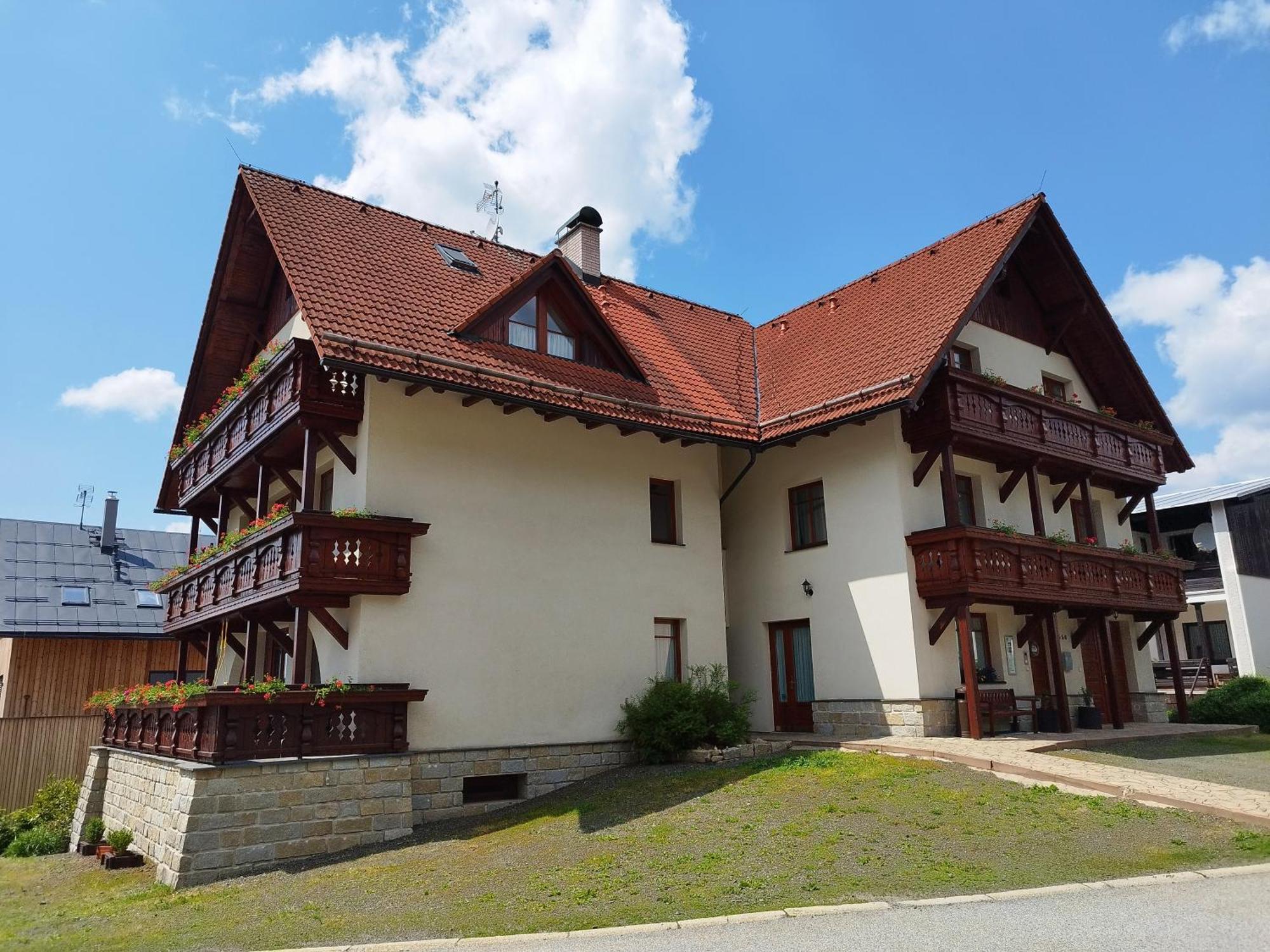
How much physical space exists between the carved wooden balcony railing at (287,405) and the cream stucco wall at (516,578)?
45 centimetres

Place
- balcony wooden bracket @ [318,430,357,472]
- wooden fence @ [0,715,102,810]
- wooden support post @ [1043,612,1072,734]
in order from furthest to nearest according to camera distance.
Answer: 1. wooden fence @ [0,715,102,810]
2. wooden support post @ [1043,612,1072,734]
3. balcony wooden bracket @ [318,430,357,472]

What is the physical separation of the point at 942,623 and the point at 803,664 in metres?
3.31

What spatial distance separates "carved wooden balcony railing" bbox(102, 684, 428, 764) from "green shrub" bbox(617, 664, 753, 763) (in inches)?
168

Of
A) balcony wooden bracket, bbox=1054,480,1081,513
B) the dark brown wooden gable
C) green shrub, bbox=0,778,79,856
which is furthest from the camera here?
balcony wooden bracket, bbox=1054,480,1081,513

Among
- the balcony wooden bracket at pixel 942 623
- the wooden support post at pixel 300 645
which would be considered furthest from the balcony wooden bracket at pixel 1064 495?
the wooden support post at pixel 300 645

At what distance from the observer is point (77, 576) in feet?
87.2

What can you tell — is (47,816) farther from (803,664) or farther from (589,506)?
(803,664)

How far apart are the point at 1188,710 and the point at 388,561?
2041cm

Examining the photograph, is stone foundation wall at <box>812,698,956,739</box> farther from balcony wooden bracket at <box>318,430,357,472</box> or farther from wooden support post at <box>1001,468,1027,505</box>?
balcony wooden bracket at <box>318,430,357,472</box>

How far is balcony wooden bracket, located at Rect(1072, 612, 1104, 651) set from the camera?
20.6 m

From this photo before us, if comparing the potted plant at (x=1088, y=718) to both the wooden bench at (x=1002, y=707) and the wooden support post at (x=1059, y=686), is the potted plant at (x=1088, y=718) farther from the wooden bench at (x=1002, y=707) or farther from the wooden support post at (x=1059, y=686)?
the wooden bench at (x=1002, y=707)

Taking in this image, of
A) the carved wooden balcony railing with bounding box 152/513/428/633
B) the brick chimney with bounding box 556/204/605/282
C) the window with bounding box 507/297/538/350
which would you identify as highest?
the brick chimney with bounding box 556/204/605/282

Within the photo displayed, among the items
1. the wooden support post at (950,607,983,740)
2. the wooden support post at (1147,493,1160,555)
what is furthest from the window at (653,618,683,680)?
the wooden support post at (1147,493,1160,555)

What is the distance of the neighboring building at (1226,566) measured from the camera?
→ 105 feet
